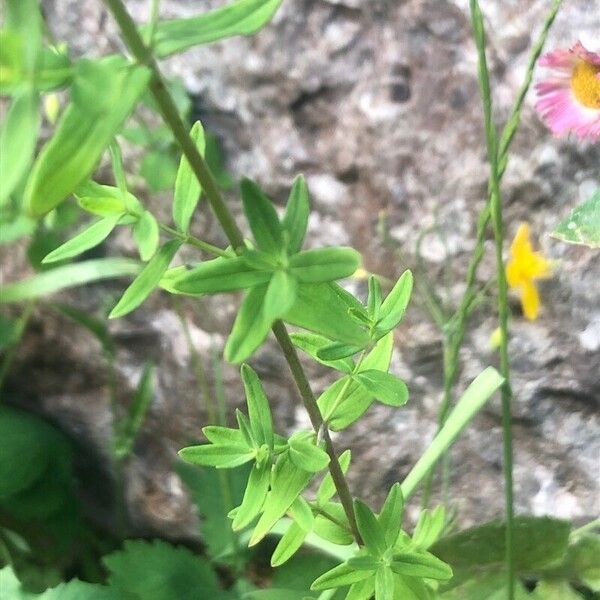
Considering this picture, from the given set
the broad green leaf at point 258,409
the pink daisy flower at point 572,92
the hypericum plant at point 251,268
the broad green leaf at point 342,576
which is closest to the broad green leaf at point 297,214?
the hypericum plant at point 251,268

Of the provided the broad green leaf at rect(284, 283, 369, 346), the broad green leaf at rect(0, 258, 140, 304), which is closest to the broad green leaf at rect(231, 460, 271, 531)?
the broad green leaf at rect(284, 283, 369, 346)

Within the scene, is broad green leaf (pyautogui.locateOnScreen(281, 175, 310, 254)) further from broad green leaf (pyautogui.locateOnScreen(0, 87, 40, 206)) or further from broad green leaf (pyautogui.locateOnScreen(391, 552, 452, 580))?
broad green leaf (pyautogui.locateOnScreen(391, 552, 452, 580))

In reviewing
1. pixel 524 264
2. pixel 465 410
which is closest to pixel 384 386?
pixel 465 410

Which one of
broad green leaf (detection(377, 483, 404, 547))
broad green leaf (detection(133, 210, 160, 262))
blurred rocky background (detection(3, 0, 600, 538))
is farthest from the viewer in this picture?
blurred rocky background (detection(3, 0, 600, 538))

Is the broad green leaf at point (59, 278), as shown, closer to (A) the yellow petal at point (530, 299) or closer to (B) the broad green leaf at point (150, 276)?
(B) the broad green leaf at point (150, 276)

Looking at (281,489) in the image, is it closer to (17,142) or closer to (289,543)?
(289,543)

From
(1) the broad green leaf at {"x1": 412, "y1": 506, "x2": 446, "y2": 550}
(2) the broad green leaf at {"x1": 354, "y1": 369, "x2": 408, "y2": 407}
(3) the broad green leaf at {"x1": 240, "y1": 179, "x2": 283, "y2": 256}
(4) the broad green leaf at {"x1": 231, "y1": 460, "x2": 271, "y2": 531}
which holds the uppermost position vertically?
(3) the broad green leaf at {"x1": 240, "y1": 179, "x2": 283, "y2": 256}
